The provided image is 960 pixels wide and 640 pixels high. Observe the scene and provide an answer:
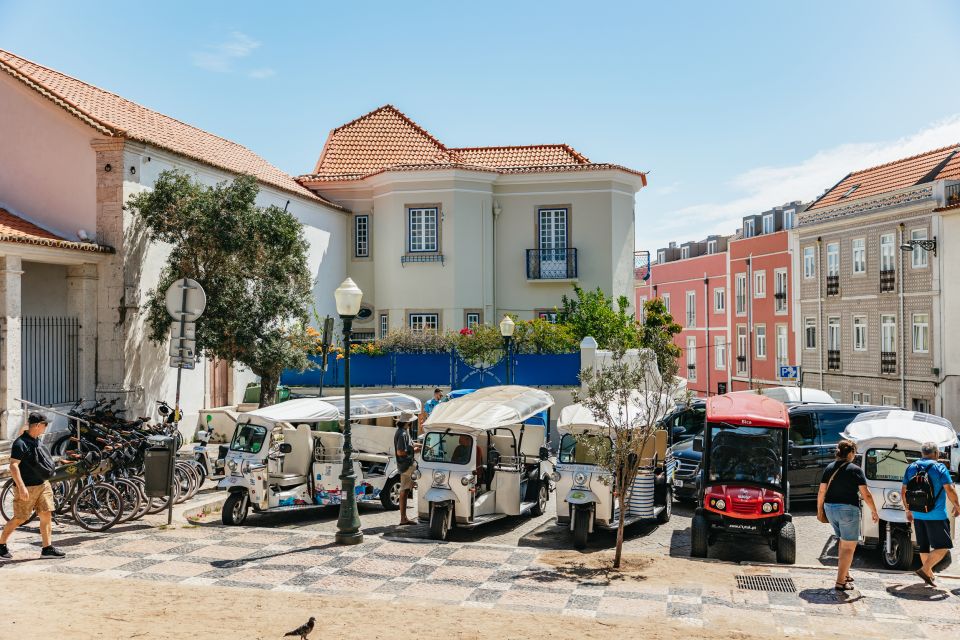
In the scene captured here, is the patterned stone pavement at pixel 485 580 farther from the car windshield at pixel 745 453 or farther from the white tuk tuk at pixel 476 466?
the car windshield at pixel 745 453

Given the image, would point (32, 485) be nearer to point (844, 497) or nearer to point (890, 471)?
point (844, 497)

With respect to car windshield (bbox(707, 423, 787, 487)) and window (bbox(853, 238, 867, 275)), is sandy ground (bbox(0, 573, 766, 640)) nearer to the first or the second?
car windshield (bbox(707, 423, 787, 487))

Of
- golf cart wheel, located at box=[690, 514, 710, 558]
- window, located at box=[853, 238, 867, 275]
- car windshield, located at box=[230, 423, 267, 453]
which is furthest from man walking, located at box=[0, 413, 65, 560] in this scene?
window, located at box=[853, 238, 867, 275]

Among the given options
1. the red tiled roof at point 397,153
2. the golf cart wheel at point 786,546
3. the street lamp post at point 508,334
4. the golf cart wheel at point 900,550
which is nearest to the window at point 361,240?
the red tiled roof at point 397,153

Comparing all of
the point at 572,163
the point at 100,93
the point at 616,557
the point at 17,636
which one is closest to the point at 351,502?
the point at 616,557

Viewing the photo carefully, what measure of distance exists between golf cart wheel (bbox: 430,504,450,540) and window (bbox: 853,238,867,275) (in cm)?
2710

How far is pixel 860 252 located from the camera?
113 ft

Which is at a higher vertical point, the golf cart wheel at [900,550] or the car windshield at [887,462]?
the car windshield at [887,462]

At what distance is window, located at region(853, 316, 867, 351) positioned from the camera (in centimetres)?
3434

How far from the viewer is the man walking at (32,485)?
418 inches

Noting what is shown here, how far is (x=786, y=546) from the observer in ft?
37.2

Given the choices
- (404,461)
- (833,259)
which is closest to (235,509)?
(404,461)

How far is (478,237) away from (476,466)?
1665cm

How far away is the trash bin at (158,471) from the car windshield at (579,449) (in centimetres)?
578
